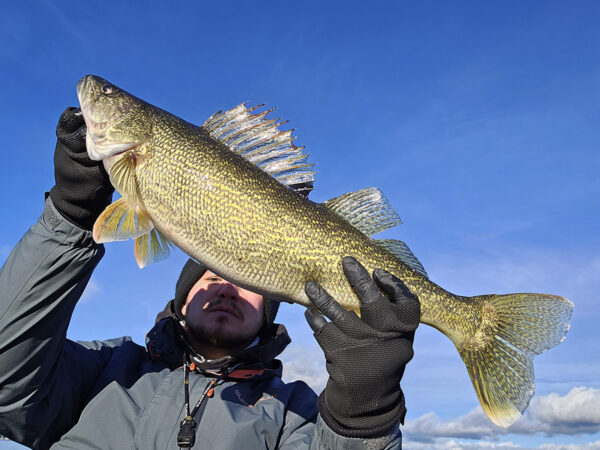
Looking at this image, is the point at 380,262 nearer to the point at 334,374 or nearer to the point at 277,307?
the point at 334,374

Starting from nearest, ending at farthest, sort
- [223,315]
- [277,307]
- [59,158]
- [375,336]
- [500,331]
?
[375,336] < [500,331] < [59,158] < [223,315] < [277,307]

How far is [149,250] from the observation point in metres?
3.73

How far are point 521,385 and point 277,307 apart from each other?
99.3 inches

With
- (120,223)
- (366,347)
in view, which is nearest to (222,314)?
(120,223)

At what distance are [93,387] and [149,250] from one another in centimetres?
170

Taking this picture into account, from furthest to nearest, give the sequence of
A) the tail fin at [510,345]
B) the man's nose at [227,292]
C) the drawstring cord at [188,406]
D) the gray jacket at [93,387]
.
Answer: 1. the man's nose at [227,292]
2. the drawstring cord at [188,406]
3. the gray jacket at [93,387]
4. the tail fin at [510,345]

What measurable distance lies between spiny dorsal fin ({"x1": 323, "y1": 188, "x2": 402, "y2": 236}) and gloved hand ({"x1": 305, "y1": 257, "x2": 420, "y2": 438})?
0.41 metres

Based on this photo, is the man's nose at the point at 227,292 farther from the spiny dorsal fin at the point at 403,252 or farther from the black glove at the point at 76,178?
the spiny dorsal fin at the point at 403,252

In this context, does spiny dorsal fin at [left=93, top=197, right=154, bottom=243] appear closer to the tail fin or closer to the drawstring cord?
the drawstring cord

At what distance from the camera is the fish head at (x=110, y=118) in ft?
12.2

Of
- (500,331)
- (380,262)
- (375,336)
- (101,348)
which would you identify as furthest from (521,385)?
(101,348)

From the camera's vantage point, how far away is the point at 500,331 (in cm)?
364

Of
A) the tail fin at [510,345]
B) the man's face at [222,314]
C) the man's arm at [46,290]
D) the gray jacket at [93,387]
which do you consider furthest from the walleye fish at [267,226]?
the man's face at [222,314]

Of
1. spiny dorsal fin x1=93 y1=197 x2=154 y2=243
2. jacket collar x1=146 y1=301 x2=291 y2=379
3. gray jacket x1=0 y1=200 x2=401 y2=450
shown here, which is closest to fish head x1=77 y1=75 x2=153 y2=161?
spiny dorsal fin x1=93 y1=197 x2=154 y2=243
